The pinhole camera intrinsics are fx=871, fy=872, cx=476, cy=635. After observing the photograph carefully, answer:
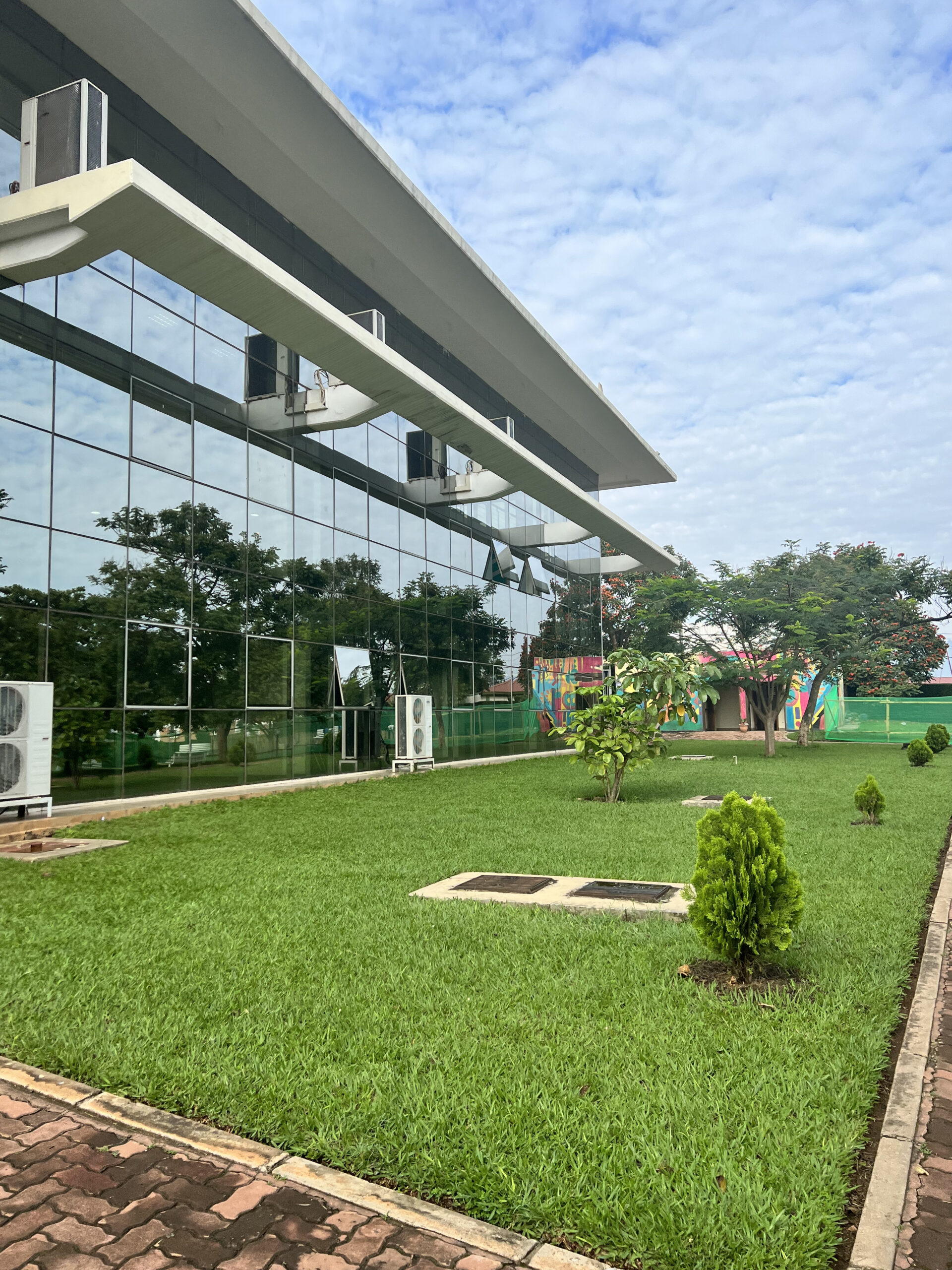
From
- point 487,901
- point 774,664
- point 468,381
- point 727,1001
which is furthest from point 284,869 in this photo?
point 774,664

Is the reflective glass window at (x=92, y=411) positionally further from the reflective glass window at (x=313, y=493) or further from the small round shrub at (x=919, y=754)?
the small round shrub at (x=919, y=754)

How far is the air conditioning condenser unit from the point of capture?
2205 centimetres

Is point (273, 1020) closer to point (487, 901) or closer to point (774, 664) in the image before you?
point (487, 901)

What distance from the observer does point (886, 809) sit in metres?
13.5

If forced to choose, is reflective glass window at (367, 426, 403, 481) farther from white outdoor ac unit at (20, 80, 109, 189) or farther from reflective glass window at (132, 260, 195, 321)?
white outdoor ac unit at (20, 80, 109, 189)

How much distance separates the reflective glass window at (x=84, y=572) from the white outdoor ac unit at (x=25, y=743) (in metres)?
1.70

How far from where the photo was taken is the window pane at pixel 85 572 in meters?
13.5

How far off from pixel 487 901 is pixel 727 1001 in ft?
9.20

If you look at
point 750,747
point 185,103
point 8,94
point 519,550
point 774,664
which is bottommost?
point 750,747

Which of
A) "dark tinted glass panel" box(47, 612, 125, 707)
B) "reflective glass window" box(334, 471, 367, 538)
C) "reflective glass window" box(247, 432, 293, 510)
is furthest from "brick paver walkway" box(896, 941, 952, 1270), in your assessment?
"reflective glass window" box(334, 471, 367, 538)

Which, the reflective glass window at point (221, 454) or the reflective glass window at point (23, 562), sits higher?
the reflective glass window at point (221, 454)

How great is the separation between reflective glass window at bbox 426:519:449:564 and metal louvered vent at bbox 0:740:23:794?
13900mm

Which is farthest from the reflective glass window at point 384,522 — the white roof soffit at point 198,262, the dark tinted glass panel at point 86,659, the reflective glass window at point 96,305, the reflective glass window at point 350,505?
the dark tinted glass panel at point 86,659

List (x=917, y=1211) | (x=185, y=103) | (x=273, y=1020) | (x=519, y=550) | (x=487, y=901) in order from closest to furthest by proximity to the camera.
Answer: (x=917, y=1211) → (x=273, y=1020) → (x=487, y=901) → (x=185, y=103) → (x=519, y=550)
